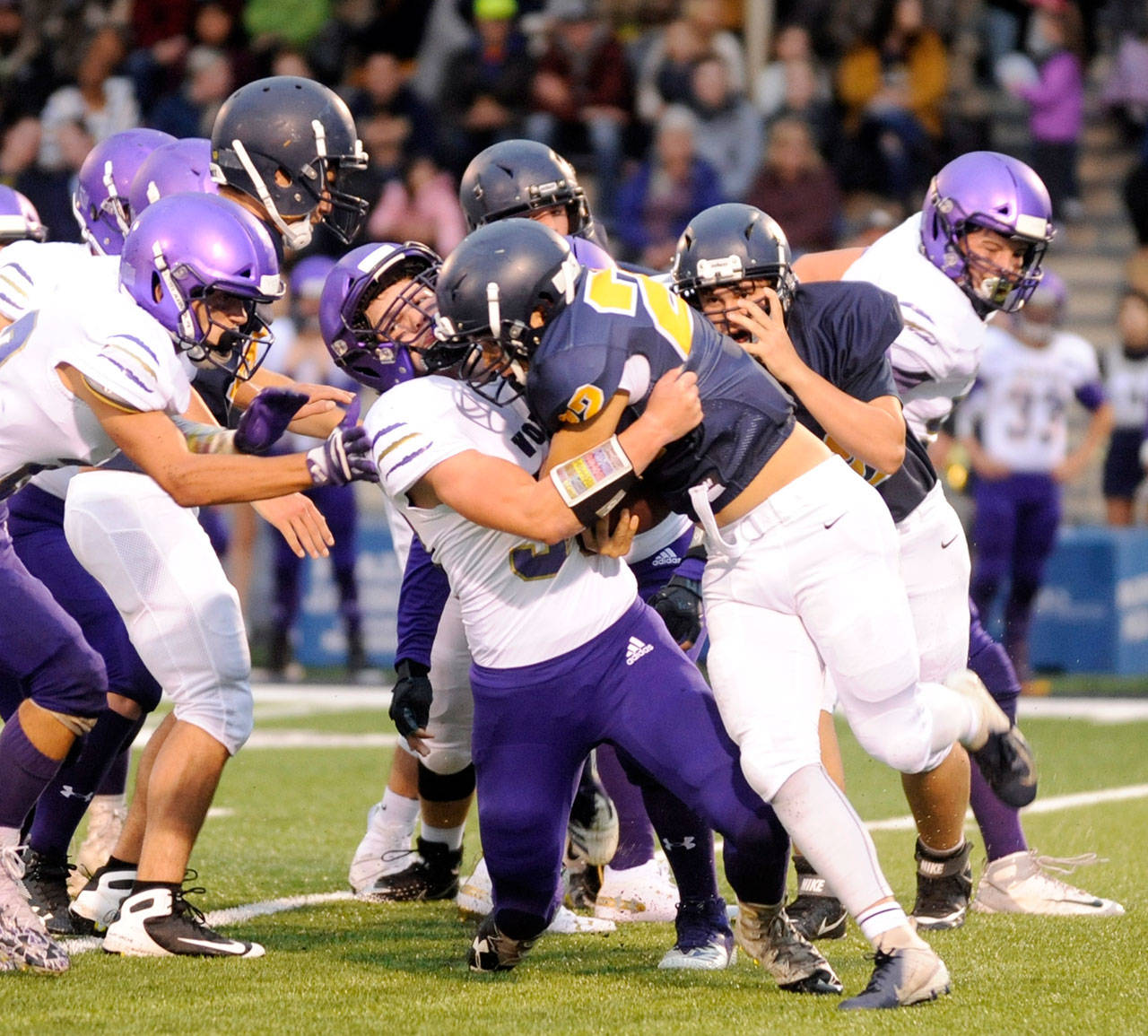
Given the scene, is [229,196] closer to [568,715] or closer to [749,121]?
[568,715]

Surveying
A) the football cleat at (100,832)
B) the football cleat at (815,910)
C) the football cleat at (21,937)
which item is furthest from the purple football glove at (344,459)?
the football cleat at (100,832)

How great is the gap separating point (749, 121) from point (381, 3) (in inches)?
115

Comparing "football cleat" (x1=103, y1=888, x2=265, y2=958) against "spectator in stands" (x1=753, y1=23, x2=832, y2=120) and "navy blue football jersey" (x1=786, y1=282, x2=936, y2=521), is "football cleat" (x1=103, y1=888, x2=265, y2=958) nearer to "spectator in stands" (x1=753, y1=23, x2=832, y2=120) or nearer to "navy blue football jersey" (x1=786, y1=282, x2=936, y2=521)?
"navy blue football jersey" (x1=786, y1=282, x2=936, y2=521)

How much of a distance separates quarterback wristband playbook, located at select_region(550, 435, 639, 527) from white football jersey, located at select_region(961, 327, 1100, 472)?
6110mm

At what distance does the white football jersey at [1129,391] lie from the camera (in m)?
10.5

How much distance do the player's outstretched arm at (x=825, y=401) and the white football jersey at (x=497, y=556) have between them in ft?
1.82

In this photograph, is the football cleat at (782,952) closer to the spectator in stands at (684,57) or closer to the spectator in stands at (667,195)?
the spectator in stands at (667,195)

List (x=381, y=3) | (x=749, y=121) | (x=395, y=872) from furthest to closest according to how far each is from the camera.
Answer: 1. (x=381, y=3)
2. (x=749, y=121)
3. (x=395, y=872)

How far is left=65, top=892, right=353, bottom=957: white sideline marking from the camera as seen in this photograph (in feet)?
14.6

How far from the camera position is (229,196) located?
4.91 meters

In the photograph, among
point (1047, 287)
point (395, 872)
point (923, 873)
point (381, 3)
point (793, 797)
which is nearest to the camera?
point (793, 797)

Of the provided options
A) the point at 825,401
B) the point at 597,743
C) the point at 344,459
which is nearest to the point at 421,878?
the point at 597,743

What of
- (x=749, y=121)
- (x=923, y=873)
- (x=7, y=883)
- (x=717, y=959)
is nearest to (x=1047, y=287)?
(x=749, y=121)

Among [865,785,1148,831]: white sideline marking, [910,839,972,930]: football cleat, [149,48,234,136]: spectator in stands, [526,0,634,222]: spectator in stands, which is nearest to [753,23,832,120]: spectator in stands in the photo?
[526,0,634,222]: spectator in stands
